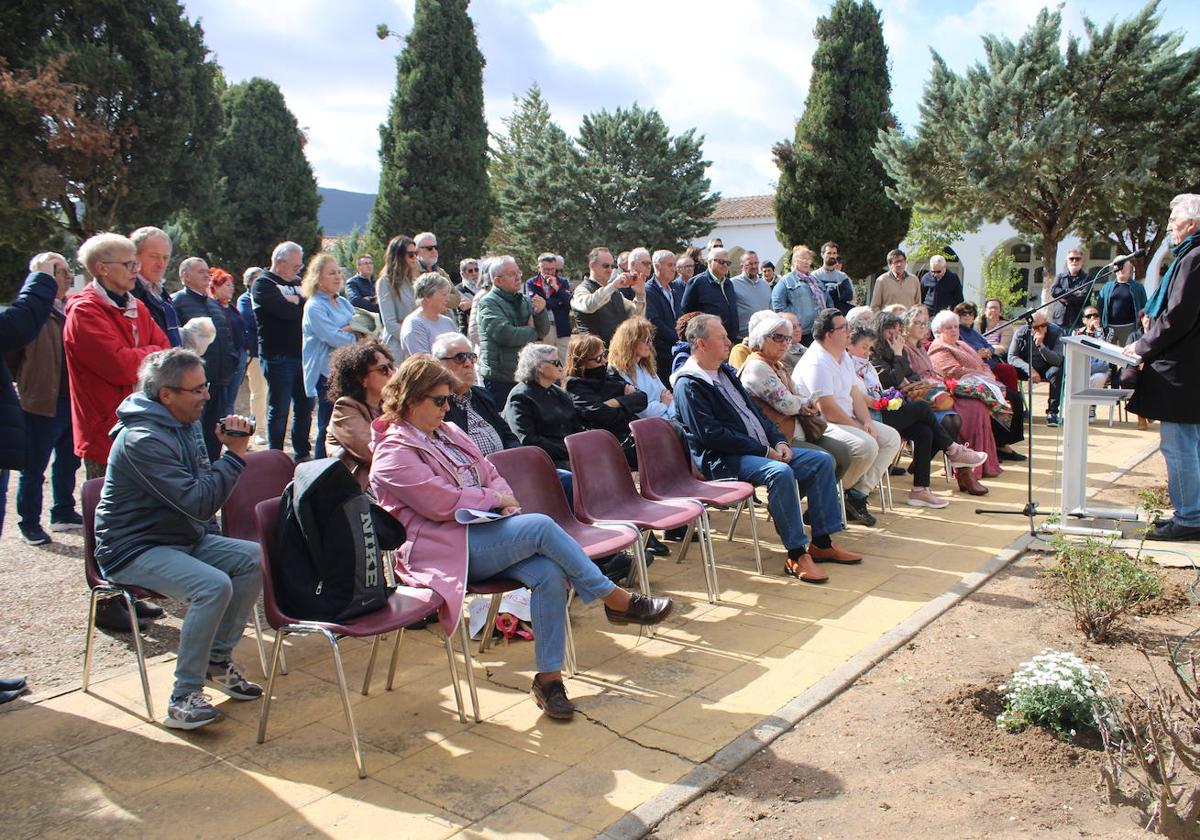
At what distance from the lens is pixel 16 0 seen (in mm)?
15266

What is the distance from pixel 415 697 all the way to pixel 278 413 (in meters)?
4.37

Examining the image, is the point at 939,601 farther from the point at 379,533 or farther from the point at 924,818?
the point at 379,533

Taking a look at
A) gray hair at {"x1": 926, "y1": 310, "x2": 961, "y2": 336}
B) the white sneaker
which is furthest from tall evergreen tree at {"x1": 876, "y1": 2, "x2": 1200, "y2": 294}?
the white sneaker

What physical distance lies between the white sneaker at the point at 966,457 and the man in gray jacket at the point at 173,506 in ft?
20.0

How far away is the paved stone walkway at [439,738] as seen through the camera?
3.17 meters

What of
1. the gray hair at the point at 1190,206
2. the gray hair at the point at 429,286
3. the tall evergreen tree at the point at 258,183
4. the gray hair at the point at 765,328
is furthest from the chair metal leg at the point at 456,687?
the tall evergreen tree at the point at 258,183

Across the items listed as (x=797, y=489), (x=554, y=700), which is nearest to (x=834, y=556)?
(x=797, y=489)

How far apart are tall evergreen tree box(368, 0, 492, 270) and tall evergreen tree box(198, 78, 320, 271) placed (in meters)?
2.23

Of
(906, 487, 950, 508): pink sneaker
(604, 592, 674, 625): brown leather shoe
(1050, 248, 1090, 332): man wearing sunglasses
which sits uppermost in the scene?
(1050, 248, 1090, 332): man wearing sunglasses

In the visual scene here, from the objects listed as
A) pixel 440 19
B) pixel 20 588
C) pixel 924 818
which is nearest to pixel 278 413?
pixel 20 588

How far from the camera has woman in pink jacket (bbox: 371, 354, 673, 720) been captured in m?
3.94

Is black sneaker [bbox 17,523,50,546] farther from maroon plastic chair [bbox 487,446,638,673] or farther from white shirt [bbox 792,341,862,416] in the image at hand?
white shirt [bbox 792,341,862,416]

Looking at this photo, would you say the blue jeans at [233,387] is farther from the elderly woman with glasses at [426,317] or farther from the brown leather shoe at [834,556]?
the brown leather shoe at [834,556]

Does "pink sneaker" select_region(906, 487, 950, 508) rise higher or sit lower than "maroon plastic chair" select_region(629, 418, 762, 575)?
lower
